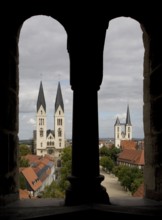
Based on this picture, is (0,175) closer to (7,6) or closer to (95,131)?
(95,131)

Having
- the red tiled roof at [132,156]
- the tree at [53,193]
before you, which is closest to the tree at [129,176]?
the red tiled roof at [132,156]

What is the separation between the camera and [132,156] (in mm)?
60312

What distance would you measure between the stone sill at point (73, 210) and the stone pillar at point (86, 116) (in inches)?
5.9

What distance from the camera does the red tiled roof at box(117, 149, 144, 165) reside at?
55.7m

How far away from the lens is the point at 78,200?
97.3 inches

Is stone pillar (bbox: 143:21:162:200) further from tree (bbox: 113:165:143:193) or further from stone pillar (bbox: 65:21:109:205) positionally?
tree (bbox: 113:165:143:193)

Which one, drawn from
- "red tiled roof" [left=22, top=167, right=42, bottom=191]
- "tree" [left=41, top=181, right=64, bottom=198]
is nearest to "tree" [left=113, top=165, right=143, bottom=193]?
"red tiled roof" [left=22, top=167, right=42, bottom=191]

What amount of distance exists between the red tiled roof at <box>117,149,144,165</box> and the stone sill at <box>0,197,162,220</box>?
52.9 metres

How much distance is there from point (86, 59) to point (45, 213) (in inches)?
44.8

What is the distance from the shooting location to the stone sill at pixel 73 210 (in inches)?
88.3

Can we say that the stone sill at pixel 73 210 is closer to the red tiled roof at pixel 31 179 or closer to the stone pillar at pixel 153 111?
the stone pillar at pixel 153 111

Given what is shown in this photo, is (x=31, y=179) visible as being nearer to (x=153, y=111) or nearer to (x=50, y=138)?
(x=153, y=111)

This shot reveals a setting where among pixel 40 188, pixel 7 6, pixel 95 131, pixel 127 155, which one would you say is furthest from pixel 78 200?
pixel 127 155

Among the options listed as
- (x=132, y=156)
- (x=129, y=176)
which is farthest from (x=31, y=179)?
(x=132, y=156)
